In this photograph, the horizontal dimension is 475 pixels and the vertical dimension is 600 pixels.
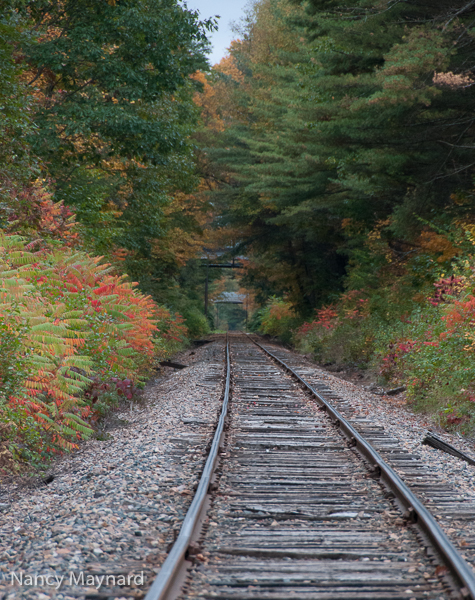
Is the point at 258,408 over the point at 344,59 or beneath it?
beneath

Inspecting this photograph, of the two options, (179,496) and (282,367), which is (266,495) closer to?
(179,496)

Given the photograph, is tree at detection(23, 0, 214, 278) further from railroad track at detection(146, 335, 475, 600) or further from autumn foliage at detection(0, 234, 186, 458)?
railroad track at detection(146, 335, 475, 600)

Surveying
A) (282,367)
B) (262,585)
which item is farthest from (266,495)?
(282,367)

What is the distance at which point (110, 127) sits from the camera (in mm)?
15500

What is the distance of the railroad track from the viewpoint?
372cm

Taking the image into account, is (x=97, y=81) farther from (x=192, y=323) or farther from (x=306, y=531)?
(x=192, y=323)

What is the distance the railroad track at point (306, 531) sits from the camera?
3721mm

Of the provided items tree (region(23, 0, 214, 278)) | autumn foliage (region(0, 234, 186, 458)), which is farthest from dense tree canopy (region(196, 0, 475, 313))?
autumn foliage (region(0, 234, 186, 458))

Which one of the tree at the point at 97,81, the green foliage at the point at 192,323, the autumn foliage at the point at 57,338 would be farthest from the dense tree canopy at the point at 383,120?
the green foliage at the point at 192,323

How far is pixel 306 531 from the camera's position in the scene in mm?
4703

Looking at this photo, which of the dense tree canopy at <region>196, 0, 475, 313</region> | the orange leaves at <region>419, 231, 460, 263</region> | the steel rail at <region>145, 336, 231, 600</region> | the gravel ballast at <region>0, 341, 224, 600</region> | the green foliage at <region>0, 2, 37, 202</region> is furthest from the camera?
the orange leaves at <region>419, 231, 460, 263</region>

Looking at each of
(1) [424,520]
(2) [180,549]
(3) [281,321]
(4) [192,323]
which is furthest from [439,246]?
(3) [281,321]

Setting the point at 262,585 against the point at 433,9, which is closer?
the point at 262,585

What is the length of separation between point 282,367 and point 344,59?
30.6 feet
